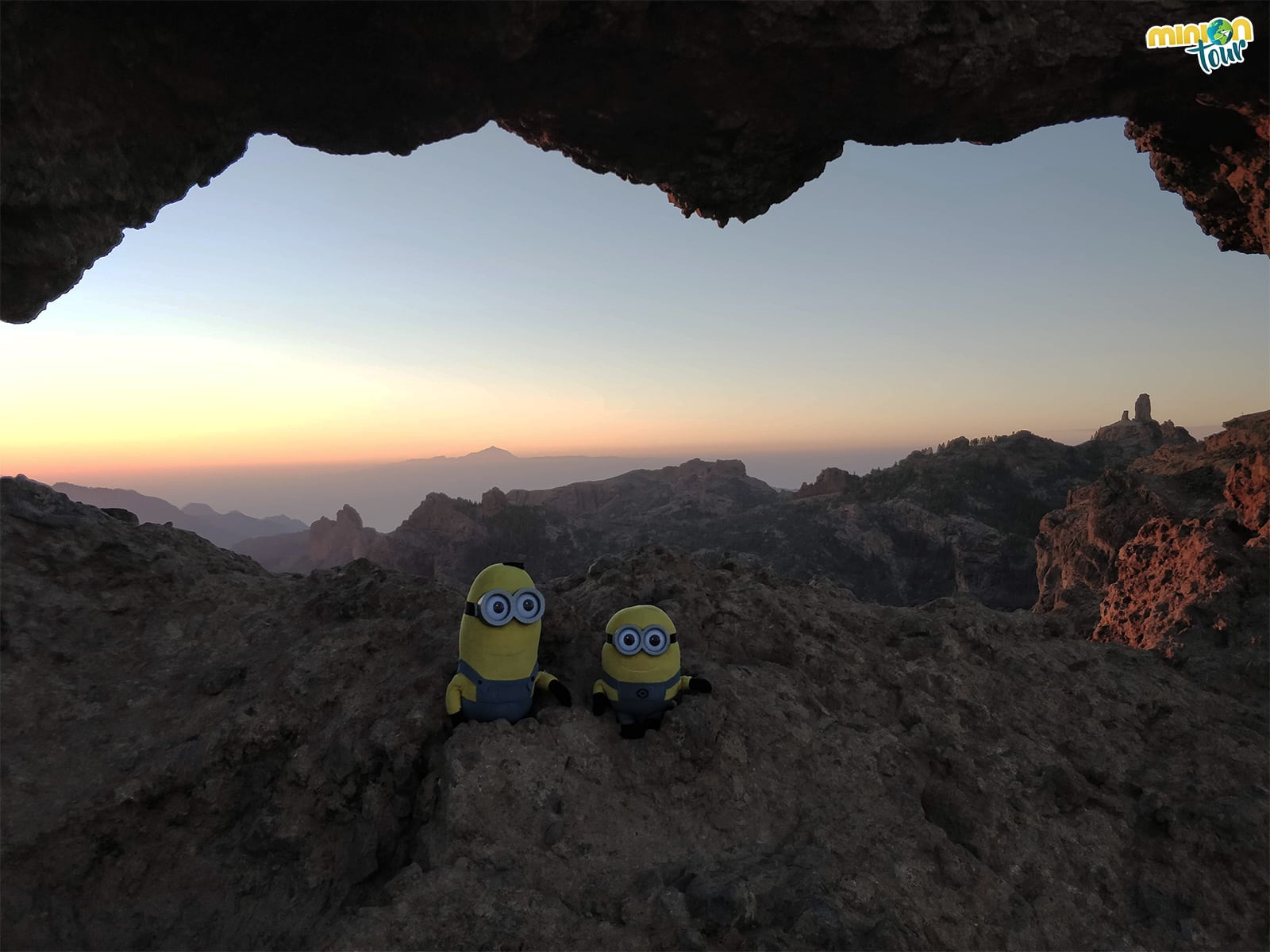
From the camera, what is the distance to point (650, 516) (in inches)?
1409

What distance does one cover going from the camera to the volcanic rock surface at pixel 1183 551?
532 centimetres

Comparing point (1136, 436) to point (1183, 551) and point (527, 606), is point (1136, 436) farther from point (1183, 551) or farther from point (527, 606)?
point (527, 606)

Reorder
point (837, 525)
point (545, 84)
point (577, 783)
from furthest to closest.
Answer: point (837, 525) < point (545, 84) < point (577, 783)

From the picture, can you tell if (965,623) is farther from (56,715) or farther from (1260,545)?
(56,715)

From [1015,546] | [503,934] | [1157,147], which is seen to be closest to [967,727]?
[503,934]

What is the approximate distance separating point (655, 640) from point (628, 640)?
17cm

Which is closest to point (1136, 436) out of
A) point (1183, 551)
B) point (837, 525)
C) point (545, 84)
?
point (837, 525)

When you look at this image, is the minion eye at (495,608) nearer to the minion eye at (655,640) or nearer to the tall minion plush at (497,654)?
the tall minion plush at (497,654)

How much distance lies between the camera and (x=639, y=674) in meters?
3.81

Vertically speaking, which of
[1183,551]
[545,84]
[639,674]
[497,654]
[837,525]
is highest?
[545,84]

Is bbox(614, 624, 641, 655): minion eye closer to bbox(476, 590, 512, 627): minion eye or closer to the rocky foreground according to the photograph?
the rocky foreground

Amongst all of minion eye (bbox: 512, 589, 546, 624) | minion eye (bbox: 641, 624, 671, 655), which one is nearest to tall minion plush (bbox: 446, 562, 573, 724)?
minion eye (bbox: 512, 589, 546, 624)

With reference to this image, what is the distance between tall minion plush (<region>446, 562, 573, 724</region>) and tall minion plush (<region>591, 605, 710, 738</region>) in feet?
1.61

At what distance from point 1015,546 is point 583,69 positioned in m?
24.1
